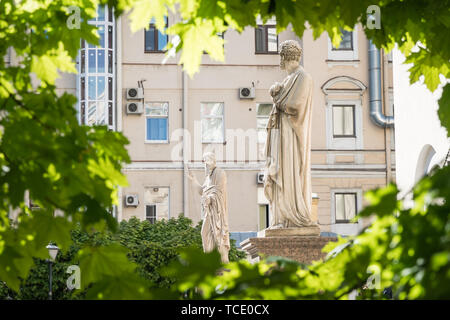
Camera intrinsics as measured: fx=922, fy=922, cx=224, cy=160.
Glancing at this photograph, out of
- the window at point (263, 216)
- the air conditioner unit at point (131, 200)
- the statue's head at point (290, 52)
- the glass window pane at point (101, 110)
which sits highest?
the glass window pane at point (101, 110)

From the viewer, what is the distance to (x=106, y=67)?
2788cm

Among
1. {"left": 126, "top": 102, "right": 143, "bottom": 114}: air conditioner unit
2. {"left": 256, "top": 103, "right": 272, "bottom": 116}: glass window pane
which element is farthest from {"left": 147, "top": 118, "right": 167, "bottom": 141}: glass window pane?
{"left": 256, "top": 103, "right": 272, "bottom": 116}: glass window pane

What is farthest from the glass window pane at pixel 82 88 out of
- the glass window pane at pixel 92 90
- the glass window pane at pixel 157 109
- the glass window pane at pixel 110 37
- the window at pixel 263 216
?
the window at pixel 263 216

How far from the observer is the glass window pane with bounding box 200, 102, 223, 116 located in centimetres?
2869

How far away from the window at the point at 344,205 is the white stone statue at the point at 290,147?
57.2 feet

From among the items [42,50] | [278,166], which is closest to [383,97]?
[278,166]

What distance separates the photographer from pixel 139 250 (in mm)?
21500

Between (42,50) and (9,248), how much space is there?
38.8 inches

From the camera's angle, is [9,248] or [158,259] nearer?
[9,248]

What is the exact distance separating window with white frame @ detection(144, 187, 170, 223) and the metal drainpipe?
6735 millimetres

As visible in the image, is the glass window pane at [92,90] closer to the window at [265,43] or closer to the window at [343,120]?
the window at [265,43]

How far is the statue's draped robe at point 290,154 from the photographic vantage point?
1058 centimetres

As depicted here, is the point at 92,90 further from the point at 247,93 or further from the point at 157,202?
the point at 247,93
